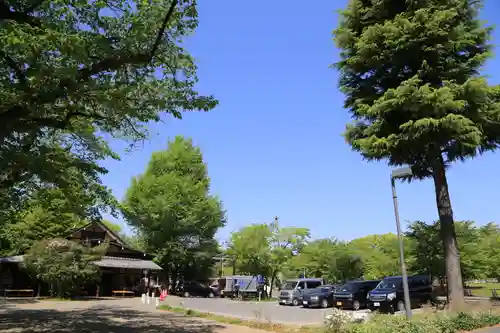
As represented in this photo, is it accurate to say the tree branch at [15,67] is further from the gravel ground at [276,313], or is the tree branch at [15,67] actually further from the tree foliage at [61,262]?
the tree foliage at [61,262]

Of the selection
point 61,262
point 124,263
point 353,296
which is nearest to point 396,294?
point 353,296

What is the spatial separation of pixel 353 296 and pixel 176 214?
89.9 feet

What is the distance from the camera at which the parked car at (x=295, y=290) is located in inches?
1184

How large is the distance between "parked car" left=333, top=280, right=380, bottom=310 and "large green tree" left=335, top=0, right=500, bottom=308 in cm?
717

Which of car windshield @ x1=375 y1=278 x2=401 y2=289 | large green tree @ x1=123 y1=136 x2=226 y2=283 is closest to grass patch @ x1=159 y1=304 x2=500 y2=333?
car windshield @ x1=375 y1=278 x2=401 y2=289

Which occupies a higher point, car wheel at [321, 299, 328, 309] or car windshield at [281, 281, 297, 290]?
car windshield at [281, 281, 297, 290]

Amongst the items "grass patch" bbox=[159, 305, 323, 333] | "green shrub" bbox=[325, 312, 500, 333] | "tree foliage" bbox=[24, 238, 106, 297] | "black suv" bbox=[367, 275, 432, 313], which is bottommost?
"grass patch" bbox=[159, 305, 323, 333]

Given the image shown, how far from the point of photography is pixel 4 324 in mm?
15477

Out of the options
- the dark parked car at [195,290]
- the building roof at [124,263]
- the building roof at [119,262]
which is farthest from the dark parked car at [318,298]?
the dark parked car at [195,290]

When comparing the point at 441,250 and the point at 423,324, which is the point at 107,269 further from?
the point at 423,324

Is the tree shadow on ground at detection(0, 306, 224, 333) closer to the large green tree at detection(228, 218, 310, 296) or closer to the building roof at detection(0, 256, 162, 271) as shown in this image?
the building roof at detection(0, 256, 162, 271)

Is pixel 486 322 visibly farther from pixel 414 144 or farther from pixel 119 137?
pixel 119 137

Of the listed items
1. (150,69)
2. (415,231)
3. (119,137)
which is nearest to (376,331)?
(150,69)

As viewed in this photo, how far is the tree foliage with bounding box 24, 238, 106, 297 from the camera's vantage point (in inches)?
1207
